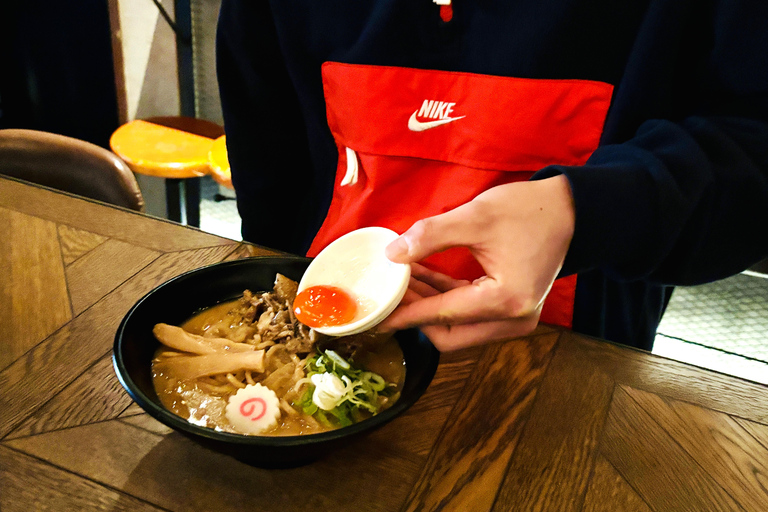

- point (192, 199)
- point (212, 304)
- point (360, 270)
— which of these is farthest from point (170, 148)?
point (360, 270)

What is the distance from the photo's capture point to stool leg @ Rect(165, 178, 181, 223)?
322cm

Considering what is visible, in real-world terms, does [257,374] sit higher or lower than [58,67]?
higher

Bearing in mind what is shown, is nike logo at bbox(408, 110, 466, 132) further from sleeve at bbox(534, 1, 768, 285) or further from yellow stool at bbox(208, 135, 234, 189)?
yellow stool at bbox(208, 135, 234, 189)

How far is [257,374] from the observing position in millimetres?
980

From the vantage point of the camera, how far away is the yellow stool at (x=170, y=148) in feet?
9.41

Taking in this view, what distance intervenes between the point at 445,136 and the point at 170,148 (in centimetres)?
223

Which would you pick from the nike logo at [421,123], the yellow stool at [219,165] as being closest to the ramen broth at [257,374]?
the nike logo at [421,123]

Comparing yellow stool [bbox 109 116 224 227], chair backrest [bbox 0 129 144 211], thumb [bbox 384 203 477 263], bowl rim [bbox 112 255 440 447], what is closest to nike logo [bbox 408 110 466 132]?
thumb [bbox 384 203 477 263]

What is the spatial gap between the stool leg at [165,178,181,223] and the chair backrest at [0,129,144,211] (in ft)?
3.85

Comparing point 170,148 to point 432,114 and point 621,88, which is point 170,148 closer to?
point 432,114

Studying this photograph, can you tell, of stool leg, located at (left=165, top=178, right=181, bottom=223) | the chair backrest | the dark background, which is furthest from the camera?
the dark background

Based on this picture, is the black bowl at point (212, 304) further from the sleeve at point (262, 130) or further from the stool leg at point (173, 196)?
the stool leg at point (173, 196)

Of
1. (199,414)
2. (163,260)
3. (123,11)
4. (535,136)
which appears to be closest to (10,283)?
(163,260)

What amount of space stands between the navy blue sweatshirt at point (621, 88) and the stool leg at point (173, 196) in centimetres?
187
